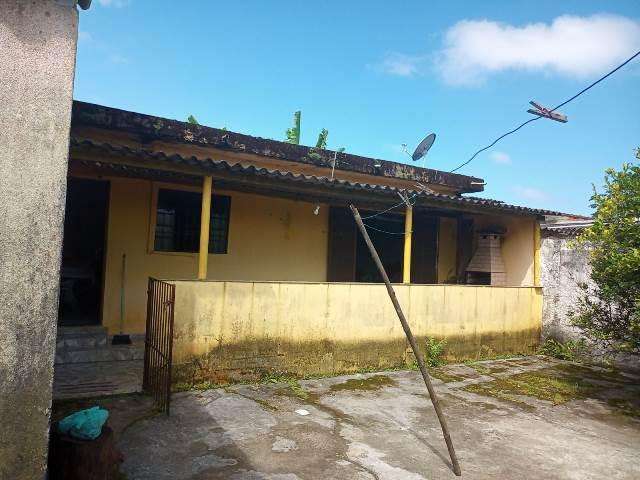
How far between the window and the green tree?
19.3 ft

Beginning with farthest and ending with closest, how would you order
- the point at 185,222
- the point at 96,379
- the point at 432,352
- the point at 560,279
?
the point at 560,279
the point at 185,222
the point at 432,352
the point at 96,379

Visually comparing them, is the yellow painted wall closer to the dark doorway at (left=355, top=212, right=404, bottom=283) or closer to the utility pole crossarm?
the dark doorway at (left=355, top=212, right=404, bottom=283)

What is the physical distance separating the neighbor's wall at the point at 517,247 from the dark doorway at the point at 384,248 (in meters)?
2.31

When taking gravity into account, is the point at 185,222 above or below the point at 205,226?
above

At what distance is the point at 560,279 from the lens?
941 centimetres

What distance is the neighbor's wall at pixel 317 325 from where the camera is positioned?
229 inches

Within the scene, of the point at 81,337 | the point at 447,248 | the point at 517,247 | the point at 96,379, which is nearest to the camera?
the point at 96,379

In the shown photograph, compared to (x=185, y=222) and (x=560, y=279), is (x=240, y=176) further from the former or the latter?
(x=560, y=279)

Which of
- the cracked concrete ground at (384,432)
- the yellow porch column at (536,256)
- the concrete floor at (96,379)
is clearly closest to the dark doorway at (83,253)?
the concrete floor at (96,379)

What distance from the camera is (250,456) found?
13.1 ft

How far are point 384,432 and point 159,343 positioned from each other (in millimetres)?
2811

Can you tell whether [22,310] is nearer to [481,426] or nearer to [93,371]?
[93,371]

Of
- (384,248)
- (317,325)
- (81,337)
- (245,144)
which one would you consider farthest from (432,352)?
(81,337)

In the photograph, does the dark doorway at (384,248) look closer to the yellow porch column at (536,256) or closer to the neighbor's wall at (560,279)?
the yellow porch column at (536,256)
